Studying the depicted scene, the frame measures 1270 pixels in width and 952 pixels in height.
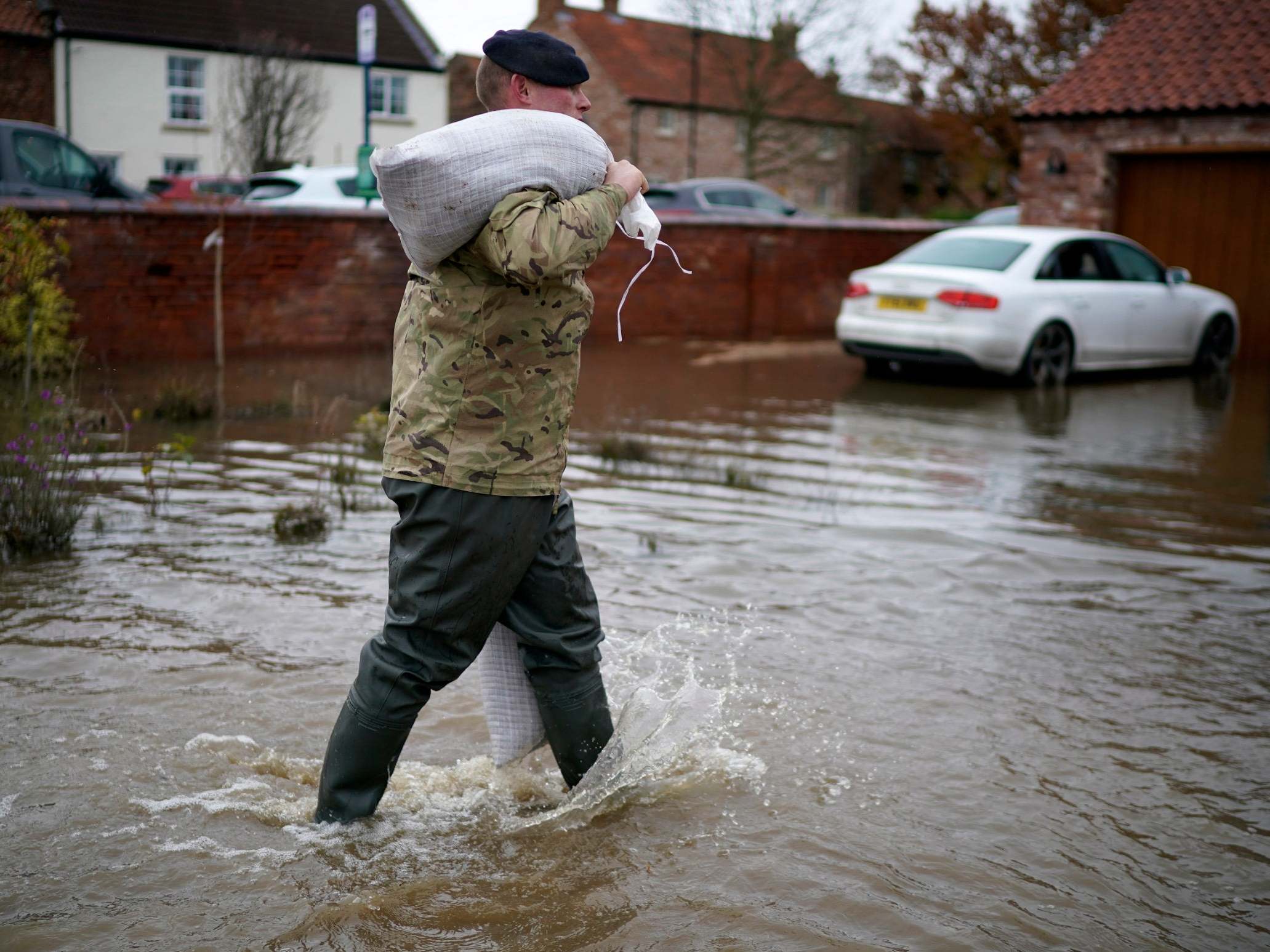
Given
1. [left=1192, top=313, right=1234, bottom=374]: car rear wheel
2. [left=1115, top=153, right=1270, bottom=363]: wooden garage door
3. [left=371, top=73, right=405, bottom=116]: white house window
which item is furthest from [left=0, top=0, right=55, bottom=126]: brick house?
[left=1192, top=313, right=1234, bottom=374]: car rear wheel

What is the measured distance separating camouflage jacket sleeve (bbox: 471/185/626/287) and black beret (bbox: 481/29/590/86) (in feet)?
0.95

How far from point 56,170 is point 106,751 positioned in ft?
36.9

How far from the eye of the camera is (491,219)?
9.07ft

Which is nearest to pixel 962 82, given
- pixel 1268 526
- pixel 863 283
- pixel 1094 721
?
pixel 863 283

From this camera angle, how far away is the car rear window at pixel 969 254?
12602 mm

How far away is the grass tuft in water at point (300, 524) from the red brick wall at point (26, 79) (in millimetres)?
28272

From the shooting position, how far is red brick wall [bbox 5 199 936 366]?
11.3m

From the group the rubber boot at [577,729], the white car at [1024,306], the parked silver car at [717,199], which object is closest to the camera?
the rubber boot at [577,729]

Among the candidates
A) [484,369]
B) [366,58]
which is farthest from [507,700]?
[366,58]

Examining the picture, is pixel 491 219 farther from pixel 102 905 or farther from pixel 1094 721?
pixel 1094 721

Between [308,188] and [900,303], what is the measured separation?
22.8 feet

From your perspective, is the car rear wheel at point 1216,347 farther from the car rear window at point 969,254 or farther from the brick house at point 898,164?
the brick house at point 898,164

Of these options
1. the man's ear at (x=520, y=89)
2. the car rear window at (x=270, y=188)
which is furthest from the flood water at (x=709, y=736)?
the car rear window at (x=270, y=188)

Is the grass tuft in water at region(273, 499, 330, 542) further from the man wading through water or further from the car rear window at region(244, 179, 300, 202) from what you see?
the car rear window at region(244, 179, 300, 202)
